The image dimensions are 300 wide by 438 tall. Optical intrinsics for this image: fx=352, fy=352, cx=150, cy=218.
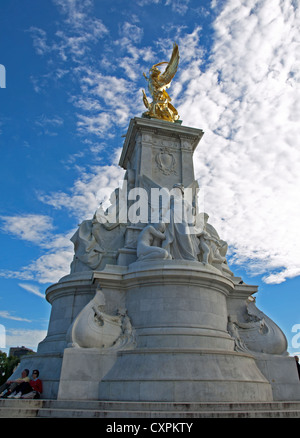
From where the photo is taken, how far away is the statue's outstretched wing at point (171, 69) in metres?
19.8

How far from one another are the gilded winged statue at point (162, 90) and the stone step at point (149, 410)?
14.5 metres

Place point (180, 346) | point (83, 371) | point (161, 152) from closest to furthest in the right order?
point (83, 371), point (180, 346), point (161, 152)

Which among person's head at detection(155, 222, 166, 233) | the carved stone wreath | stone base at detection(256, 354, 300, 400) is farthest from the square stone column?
stone base at detection(256, 354, 300, 400)

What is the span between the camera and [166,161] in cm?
1753

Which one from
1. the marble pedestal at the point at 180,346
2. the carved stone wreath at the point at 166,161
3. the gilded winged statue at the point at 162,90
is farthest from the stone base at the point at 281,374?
the gilded winged statue at the point at 162,90

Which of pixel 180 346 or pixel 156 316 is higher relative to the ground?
pixel 156 316

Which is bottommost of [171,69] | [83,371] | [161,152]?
[83,371]

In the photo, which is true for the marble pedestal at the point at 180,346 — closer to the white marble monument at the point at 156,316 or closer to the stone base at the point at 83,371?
the white marble monument at the point at 156,316

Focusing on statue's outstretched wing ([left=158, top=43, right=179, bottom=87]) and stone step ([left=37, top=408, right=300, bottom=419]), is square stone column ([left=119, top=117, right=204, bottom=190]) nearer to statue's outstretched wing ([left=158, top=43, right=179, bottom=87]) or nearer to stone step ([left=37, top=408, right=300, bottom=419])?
statue's outstretched wing ([left=158, top=43, right=179, bottom=87])

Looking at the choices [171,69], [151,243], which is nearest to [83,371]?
[151,243]

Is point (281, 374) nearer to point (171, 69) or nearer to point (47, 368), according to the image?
point (47, 368)

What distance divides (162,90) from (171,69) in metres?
1.35
